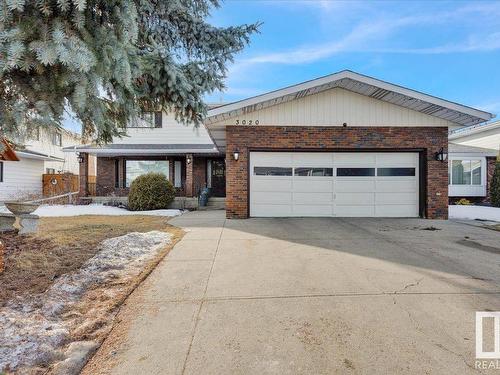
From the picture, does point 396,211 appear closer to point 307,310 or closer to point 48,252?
point 307,310

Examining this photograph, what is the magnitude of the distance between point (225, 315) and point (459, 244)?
5.86 metres

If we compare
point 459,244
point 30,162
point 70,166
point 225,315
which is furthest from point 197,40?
point 70,166

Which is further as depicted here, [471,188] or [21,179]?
[21,179]

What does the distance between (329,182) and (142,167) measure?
12214mm

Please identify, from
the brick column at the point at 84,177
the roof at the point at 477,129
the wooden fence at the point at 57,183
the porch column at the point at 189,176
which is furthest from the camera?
the wooden fence at the point at 57,183

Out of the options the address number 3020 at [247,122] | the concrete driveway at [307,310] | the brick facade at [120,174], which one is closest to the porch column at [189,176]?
the brick facade at [120,174]

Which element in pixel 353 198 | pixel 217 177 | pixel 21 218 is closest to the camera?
pixel 21 218

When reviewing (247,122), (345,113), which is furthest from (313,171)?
(247,122)

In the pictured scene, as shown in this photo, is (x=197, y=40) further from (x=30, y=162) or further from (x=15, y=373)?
(x=30, y=162)

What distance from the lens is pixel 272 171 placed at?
1117 centimetres

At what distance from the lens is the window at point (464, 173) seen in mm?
18641

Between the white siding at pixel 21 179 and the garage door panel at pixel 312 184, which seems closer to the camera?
the garage door panel at pixel 312 184

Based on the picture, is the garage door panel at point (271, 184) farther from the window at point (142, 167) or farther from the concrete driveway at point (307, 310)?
the window at point (142, 167)

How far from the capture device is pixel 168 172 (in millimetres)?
19125
